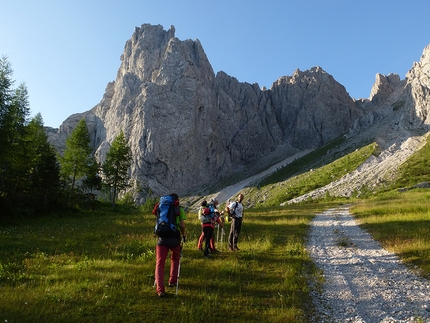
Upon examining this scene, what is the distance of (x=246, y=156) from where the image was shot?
544 feet

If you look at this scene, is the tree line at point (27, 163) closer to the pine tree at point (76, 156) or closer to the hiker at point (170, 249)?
the pine tree at point (76, 156)

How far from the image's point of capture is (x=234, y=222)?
1382 cm

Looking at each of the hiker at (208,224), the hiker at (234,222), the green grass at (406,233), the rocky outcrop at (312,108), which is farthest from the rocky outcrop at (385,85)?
the hiker at (208,224)

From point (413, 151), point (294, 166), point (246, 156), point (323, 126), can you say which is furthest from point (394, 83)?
point (413, 151)

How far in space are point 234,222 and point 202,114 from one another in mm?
133763

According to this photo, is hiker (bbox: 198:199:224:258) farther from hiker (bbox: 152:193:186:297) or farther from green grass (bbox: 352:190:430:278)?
green grass (bbox: 352:190:430:278)

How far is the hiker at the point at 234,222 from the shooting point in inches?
530

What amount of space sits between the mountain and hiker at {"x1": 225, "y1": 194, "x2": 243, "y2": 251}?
9807 centimetres

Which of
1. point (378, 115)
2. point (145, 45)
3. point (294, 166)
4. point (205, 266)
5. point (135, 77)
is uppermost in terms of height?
point (145, 45)

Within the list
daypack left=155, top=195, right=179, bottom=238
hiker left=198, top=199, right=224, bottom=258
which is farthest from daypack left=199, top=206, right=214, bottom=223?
daypack left=155, top=195, right=179, bottom=238

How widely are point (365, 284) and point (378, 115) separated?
395 ft

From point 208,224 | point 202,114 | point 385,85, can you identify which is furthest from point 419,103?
point 385,85

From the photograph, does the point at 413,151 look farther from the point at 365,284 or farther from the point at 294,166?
the point at 365,284

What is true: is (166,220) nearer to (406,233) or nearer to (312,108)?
(406,233)
